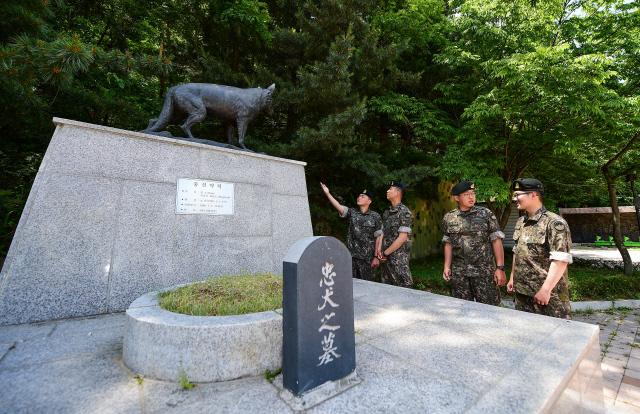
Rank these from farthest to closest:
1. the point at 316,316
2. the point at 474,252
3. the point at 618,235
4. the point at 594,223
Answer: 1. the point at 594,223
2. the point at 618,235
3. the point at 474,252
4. the point at 316,316

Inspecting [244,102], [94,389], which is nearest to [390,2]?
[244,102]

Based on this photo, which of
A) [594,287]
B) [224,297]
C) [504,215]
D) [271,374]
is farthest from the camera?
[504,215]

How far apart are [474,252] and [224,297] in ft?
10.7

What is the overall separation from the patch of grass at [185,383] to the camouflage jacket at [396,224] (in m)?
3.67

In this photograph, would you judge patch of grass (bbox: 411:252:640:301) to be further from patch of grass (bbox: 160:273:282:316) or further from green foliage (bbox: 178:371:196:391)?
green foliage (bbox: 178:371:196:391)

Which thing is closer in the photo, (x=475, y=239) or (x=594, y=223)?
(x=475, y=239)

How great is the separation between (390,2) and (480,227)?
868 centimetres

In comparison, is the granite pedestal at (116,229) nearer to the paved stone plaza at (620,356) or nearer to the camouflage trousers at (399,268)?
the camouflage trousers at (399,268)

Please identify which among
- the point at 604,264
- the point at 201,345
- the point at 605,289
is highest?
the point at 201,345

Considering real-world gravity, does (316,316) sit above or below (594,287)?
above

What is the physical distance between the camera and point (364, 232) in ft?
17.8

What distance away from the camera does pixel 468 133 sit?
27.6ft

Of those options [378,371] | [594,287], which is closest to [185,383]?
[378,371]

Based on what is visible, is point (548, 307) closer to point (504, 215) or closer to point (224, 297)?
point (224, 297)
